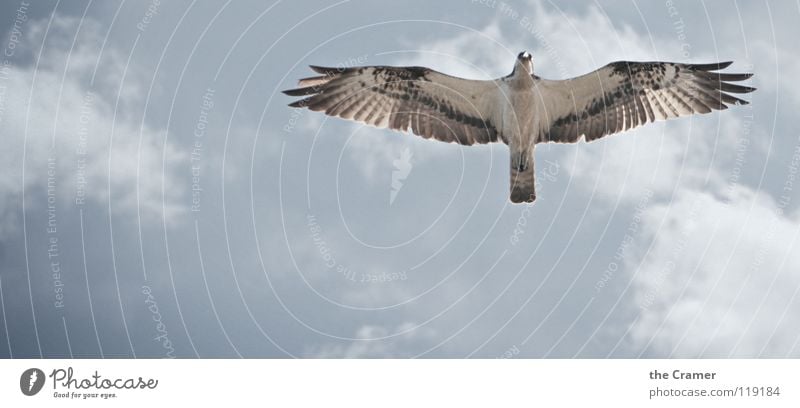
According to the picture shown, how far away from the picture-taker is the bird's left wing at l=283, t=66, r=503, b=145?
66.5ft

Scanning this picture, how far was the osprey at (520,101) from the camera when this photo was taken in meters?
20.0

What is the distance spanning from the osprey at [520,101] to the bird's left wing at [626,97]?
23 mm

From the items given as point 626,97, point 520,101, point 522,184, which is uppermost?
point 626,97

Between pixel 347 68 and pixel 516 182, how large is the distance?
479cm

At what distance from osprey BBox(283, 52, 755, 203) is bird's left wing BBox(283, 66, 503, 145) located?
0.08 feet

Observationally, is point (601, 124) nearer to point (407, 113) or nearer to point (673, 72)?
point (673, 72)

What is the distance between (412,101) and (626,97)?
16.4 ft

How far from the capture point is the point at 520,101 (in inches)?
787

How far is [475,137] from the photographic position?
69.0 feet
